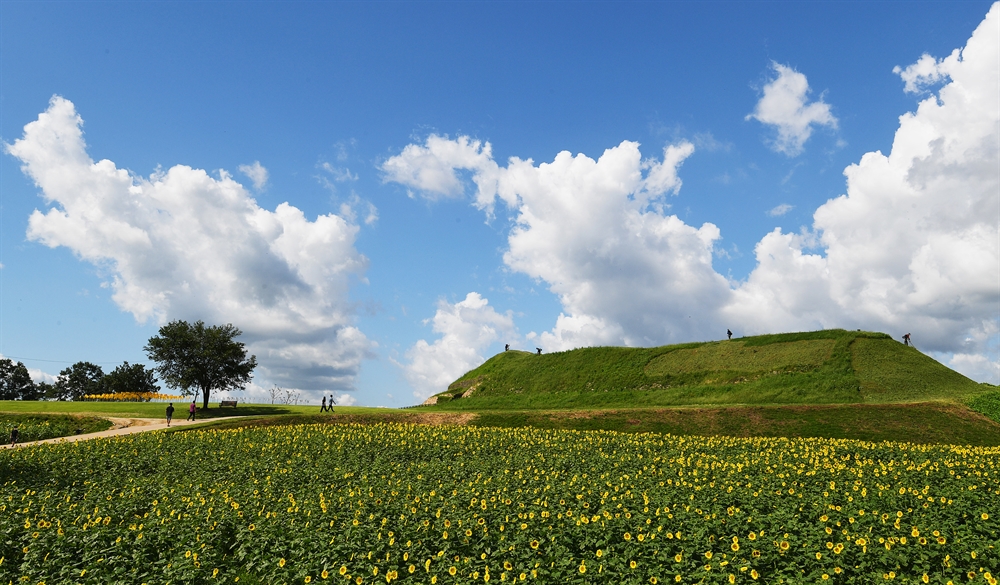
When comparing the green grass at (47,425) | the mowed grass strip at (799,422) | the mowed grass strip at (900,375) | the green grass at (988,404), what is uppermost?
the mowed grass strip at (900,375)

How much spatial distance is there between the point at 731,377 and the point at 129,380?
101326 millimetres

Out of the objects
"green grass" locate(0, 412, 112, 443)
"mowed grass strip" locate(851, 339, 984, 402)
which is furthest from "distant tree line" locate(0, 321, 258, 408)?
"mowed grass strip" locate(851, 339, 984, 402)

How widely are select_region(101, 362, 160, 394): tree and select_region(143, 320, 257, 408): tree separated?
55.3m

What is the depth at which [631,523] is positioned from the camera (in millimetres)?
9656

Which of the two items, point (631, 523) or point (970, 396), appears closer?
point (631, 523)

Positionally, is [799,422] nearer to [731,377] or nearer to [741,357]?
[731,377]

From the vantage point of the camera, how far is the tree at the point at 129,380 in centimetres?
9700

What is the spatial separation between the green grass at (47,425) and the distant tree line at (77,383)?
65.2 m

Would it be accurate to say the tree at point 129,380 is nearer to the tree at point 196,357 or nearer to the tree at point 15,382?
the tree at point 15,382

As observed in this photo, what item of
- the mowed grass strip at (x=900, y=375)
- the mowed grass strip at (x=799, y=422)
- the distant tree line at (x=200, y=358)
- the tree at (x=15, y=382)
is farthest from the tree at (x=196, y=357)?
the tree at (x=15, y=382)

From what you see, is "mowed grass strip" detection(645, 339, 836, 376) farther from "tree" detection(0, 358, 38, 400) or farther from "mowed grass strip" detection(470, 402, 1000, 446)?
"tree" detection(0, 358, 38, 400)

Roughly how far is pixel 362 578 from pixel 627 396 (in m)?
38.5

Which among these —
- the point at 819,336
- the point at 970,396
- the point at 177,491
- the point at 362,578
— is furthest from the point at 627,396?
the point at 362,578

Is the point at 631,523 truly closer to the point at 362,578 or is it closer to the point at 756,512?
the point at 756,512
